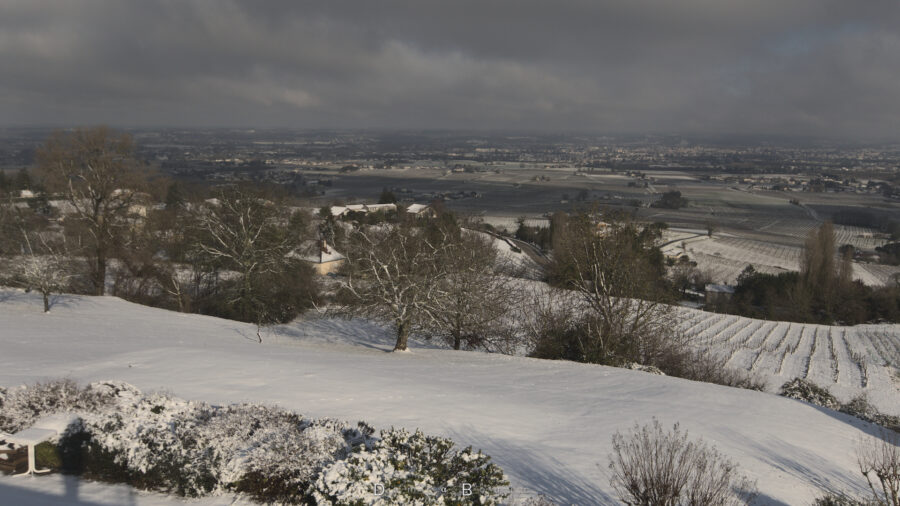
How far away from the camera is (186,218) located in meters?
29.1

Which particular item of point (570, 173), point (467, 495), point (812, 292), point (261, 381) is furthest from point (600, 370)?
point (570, 173)

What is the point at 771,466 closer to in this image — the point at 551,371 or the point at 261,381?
the point at 551,371

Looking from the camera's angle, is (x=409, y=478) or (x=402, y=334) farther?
(x=402, y=334)

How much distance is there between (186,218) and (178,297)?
5.69 m

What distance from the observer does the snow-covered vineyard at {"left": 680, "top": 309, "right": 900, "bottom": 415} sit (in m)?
23.9

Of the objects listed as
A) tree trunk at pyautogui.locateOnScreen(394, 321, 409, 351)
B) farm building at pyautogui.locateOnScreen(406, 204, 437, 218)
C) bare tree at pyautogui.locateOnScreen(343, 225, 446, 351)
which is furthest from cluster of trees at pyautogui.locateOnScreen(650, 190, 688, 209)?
tree trunk at pyautogui.locateOnScreen(394, 321, 409, 351)

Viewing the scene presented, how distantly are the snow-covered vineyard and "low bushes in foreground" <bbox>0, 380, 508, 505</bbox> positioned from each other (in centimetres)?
1966

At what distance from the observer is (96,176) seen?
76.6 ft

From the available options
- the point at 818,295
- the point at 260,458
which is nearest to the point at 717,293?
the point at 818,295

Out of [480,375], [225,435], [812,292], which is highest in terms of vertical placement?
[225,435]

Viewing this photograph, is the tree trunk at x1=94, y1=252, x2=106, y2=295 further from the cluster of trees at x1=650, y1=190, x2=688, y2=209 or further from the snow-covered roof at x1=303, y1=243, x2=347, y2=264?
the cluster of trees at x1=650, y1=190, x2=688, y2=209

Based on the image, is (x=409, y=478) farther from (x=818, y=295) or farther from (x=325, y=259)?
(x=818, y=295)

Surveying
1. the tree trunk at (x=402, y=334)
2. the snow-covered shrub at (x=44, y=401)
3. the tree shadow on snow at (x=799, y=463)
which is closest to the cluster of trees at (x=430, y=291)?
the tree trunk at (x=402, y=334)

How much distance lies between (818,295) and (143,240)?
173 feet
